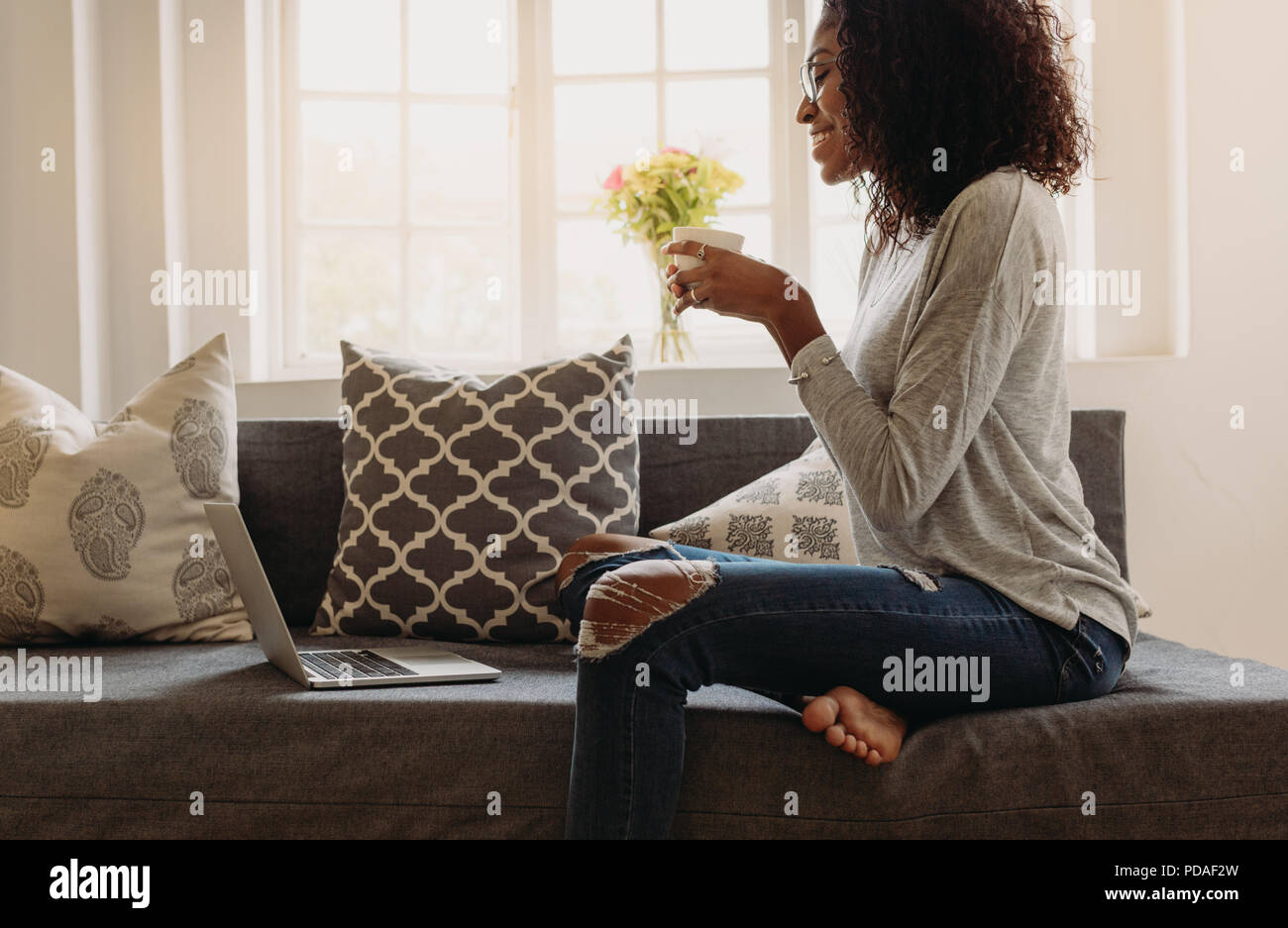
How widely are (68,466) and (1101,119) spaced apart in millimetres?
2244

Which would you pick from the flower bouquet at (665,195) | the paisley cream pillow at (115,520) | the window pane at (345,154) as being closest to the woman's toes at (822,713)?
the paisley cream pillow at (115,520)

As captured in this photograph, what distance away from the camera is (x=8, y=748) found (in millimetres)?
1396

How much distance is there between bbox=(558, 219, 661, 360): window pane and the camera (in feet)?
9.78

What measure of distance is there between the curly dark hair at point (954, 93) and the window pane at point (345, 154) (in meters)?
1.92

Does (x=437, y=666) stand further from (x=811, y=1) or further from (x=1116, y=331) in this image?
(x=811, y=1)

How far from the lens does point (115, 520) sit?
180 centimetres

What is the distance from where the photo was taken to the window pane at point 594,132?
296cm

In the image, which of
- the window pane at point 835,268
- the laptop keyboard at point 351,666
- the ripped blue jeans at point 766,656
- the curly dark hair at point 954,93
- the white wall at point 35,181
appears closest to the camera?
the ripped blue jeans at point 766,656

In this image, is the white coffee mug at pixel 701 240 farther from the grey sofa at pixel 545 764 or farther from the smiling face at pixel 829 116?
the grey sofa at pixel 545 764

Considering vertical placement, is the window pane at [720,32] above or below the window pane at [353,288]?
above

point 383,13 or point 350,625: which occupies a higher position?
point 383,13

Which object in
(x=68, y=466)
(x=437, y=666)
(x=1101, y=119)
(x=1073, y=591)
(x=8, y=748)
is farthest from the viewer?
(x=1101, y=119)

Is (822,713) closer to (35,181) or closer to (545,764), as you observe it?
(545,764)
